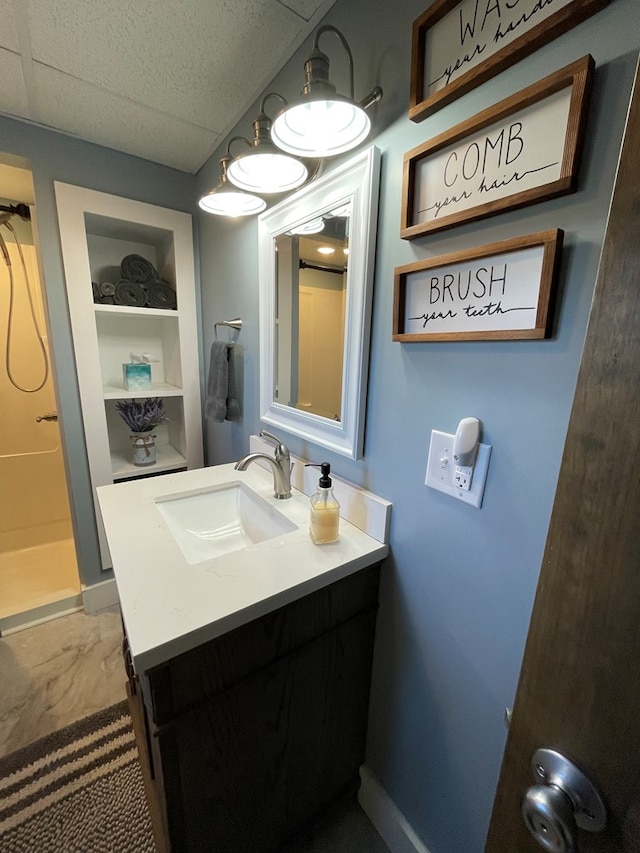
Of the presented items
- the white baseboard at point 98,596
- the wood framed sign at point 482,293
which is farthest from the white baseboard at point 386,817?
the white baseboard at point 98,596

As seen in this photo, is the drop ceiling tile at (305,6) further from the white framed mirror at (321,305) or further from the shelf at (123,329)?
the shelf at (123,329)

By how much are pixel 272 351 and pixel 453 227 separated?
73 centimetres

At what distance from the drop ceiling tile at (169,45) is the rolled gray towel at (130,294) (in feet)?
→ 2.35

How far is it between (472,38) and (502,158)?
8.7 inches

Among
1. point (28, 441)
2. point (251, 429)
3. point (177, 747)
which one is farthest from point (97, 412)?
point (177, 747)

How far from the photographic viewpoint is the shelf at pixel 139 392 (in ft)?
5.55

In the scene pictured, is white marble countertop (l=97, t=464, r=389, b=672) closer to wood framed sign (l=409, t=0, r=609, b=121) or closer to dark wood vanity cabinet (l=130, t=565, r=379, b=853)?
dark wood vanity cabinet (l=130, t=565, r=379, b=853)

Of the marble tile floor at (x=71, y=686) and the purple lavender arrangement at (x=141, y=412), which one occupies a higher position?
the purple lavender arrangement at (x=141, y=412)

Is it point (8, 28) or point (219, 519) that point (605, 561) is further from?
point (8, 28)

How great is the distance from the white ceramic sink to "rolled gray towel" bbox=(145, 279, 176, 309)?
105 centimetres

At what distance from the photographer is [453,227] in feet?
2.16

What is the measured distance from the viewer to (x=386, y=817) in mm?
993

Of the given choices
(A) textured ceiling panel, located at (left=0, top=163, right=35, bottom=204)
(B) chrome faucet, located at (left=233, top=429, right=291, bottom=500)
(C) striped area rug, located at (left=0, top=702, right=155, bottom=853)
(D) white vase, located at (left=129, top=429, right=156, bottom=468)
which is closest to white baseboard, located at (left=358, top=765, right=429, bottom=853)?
(C) striped area rug, located at (left=0, top=702, right=155, bottom=853)

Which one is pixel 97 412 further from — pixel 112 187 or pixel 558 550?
pixel 558 550
